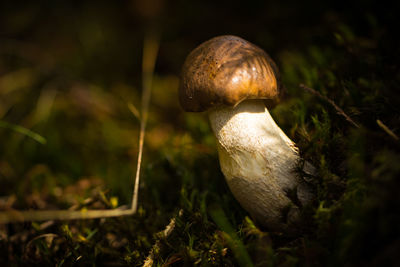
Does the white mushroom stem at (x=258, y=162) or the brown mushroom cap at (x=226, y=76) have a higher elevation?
the brown mushroom cap at (x=226, y=76)

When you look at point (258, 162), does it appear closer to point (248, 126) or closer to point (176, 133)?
point (248, 126)

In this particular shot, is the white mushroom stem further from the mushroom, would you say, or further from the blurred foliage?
the blurred foliage

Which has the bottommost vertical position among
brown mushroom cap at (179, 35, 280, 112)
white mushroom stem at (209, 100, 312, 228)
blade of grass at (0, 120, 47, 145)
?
blade of grass at (0, 120, 47, 145)

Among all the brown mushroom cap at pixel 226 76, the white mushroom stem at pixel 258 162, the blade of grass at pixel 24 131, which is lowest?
the blade of grass at pixel 24 131

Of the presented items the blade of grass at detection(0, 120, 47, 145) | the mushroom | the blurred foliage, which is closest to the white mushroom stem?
the mushroom

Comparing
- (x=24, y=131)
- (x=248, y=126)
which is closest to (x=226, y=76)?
(x=248, y=126)

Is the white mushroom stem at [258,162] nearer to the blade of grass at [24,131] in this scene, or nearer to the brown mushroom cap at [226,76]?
the brown mushroom cap at [226,76]

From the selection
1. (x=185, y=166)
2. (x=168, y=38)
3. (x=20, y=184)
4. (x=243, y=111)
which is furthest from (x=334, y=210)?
(x=168, y=38)

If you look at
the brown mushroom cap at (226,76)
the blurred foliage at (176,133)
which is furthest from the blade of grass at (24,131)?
the brown mushroom cap at (226,76)
